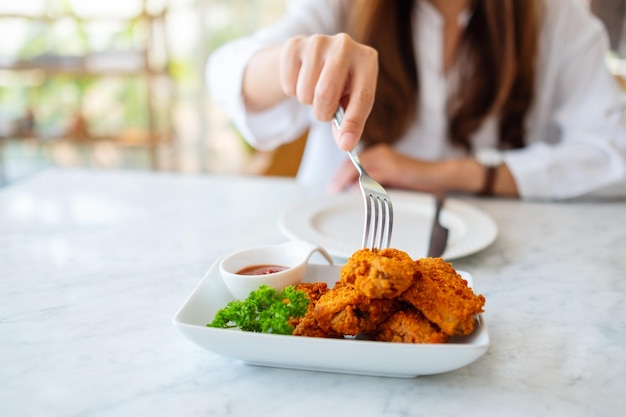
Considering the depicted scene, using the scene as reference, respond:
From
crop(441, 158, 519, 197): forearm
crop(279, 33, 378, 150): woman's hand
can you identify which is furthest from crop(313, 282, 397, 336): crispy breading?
crop(441, 158, 519, 197): forearm

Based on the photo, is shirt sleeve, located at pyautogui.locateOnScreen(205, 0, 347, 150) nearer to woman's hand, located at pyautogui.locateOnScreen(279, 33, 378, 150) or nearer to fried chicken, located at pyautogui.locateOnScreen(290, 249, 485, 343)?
woman's hand, located at pyautogui.locateOnScreen(279, 33, 378, 150)

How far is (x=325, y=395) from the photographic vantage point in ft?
2.23

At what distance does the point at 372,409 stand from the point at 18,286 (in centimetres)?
71

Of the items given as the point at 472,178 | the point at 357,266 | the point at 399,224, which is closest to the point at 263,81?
the point at 399,224

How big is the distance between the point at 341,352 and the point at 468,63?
149 cm

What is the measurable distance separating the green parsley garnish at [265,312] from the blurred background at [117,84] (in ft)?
10.1

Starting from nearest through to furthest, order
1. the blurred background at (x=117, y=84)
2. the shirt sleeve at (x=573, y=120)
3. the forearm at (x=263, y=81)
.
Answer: the forearm at (x=263, y=81) → the shirt sleeve at (x=573, y=120) → the blurred background at (x=117, y=84)

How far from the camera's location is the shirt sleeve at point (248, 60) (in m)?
1.62

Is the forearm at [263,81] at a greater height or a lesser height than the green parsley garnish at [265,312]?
greater

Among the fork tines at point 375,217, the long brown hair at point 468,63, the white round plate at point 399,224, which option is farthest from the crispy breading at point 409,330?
the long brown hair at point 468,63

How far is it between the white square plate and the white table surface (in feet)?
0.06

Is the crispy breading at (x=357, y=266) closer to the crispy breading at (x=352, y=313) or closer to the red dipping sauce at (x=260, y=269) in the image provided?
the crispy breading at (x=352, y=313)

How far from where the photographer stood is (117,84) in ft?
14.3

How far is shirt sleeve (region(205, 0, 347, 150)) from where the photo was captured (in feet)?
5.33
